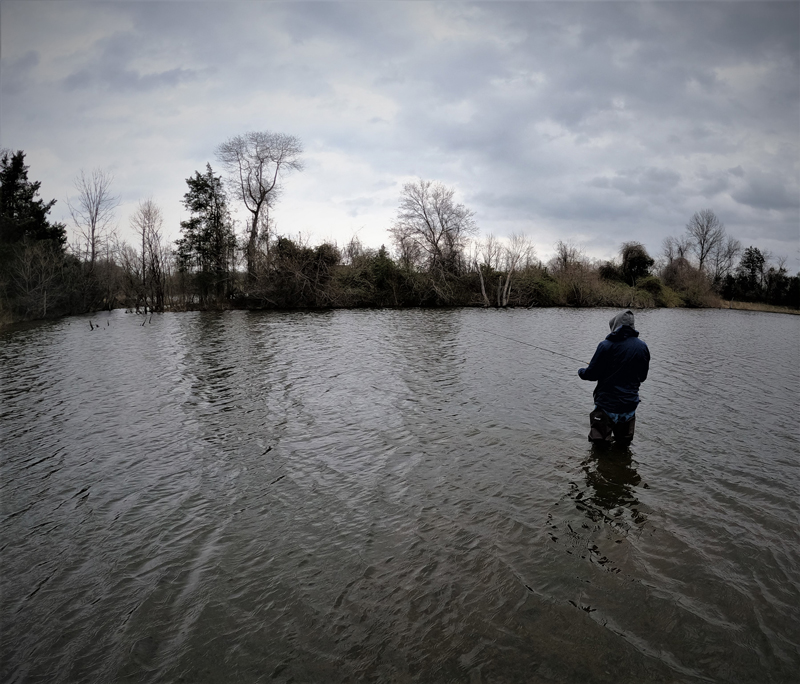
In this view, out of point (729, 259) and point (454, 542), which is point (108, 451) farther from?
point (729, 259)

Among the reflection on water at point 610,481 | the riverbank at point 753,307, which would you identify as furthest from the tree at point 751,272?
the reflection on water at point 610,481

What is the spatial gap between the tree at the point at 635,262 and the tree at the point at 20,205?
61.1m

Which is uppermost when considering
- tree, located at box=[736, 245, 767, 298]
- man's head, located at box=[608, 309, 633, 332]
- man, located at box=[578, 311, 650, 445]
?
tree, located at box=[736, 245, 767, 298]

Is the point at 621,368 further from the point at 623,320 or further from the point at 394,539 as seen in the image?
the point at 394,539

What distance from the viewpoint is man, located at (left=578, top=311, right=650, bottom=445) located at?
21.5 ft

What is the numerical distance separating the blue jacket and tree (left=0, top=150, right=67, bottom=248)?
137 feet

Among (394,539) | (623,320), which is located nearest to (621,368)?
(623,320)

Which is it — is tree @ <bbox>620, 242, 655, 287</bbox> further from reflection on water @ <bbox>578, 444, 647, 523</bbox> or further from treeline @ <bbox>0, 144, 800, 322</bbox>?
reflection on water @ <bbox>578, 444, 647, 523</bbox>

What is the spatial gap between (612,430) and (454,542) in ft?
11.7

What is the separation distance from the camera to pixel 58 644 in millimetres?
3516

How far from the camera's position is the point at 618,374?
6.59 meters

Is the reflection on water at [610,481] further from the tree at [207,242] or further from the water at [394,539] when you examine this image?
the tree at [207,242]

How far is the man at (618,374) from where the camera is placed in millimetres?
6543

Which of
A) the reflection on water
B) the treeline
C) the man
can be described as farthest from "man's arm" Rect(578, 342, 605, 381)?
the treeline
